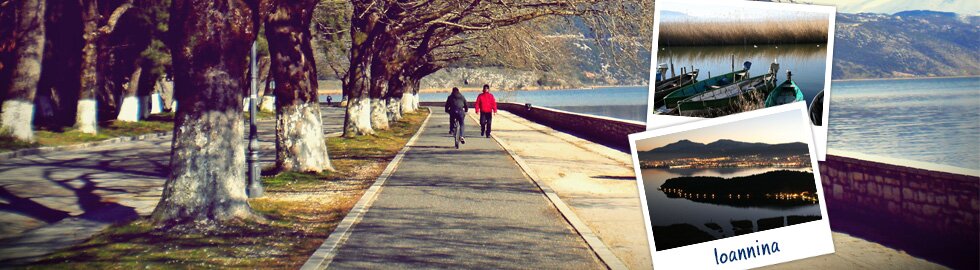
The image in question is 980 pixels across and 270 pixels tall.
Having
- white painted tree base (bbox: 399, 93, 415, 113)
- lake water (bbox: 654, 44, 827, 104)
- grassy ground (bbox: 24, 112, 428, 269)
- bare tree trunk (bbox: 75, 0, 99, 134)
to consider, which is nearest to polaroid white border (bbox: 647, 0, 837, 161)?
lake water (bbox: 654, 44, 827, 104)

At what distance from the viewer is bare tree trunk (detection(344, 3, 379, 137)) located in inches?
1193

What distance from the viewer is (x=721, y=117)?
11.9 feet

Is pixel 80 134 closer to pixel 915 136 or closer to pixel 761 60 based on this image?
pixel 761 60

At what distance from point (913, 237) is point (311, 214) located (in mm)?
7180

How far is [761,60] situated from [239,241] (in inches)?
298

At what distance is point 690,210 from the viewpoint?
12.4 ft

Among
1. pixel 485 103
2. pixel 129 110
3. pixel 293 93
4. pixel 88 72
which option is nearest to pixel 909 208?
pixel 293 93

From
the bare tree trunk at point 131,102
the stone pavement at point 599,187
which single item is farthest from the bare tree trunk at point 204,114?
the bare tree trunk at point 131,102

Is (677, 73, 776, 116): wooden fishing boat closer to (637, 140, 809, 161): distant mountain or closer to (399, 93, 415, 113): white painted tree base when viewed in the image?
(637, 140, 809, 161): distant mountain

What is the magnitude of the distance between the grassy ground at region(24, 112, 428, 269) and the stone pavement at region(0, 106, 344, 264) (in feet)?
1.71

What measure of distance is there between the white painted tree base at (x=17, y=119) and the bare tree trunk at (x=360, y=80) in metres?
9.33

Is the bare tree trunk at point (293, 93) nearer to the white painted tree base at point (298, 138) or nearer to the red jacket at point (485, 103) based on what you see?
the white painted tree base at point (298, 138)

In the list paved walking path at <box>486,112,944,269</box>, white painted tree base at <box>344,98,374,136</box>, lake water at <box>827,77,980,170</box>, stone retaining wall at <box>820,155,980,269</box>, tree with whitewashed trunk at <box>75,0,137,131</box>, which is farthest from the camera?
lake water at <box>827,77,980,170</box>

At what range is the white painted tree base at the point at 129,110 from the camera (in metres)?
45.2
